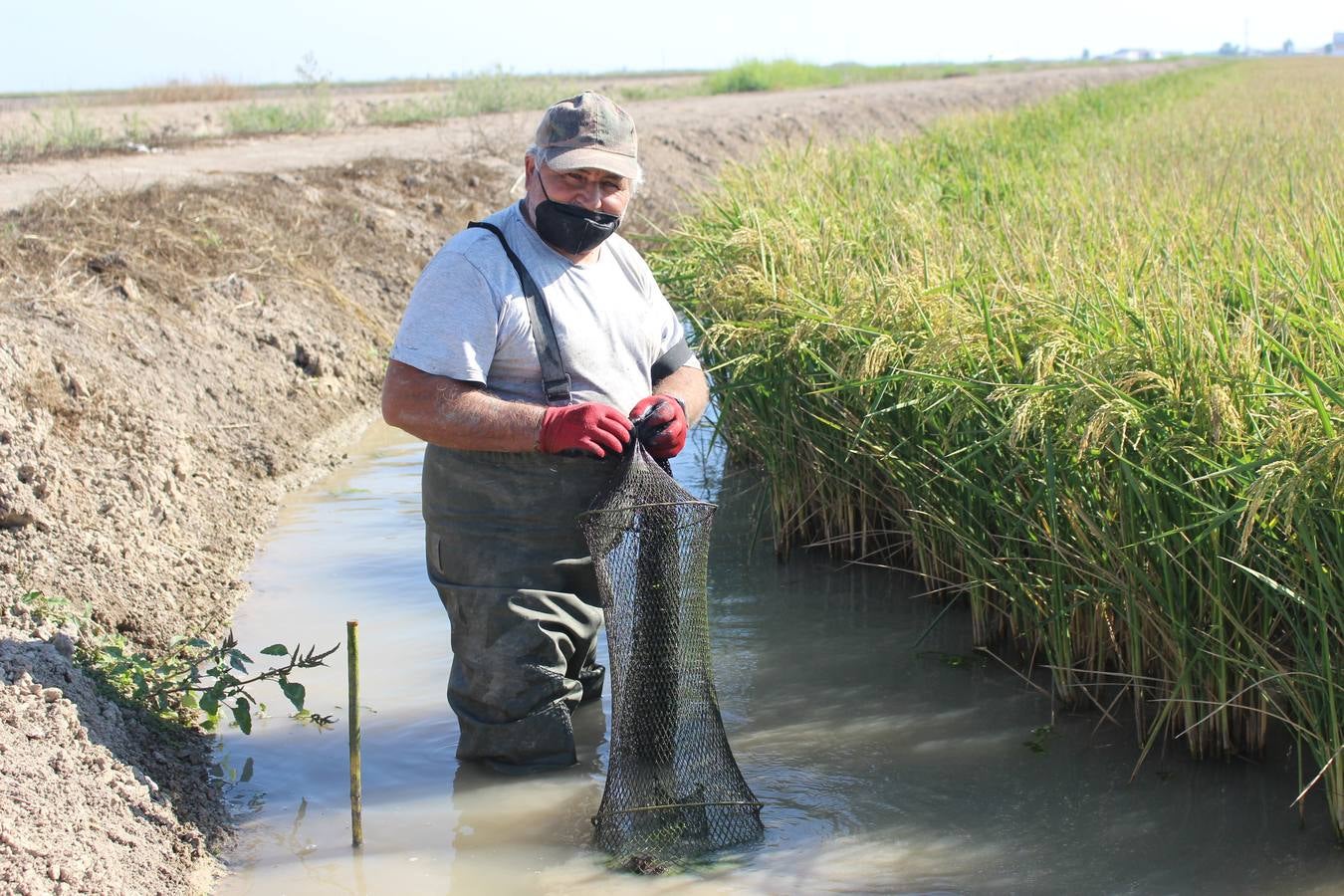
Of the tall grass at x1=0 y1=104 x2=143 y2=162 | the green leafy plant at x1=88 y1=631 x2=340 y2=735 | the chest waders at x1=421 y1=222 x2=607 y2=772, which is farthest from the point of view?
the tall grass at x1=0 y1=104 x2=143 y2=162

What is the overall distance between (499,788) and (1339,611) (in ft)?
6.51

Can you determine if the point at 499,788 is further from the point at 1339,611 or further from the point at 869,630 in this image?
the point at 1339,611

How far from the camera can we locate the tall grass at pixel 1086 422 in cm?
313

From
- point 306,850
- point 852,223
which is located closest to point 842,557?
point 852,223

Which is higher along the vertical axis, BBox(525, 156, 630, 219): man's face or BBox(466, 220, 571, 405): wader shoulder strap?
BBox(525, 156, 630, 219): man's face

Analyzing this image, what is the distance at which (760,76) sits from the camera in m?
44.3

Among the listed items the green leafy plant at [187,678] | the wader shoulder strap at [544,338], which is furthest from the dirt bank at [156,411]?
the wader shoulder strap at [544,338]

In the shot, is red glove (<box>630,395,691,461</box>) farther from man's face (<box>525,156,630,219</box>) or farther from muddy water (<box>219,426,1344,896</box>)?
muddy water (<box>219,426,1344,896</box>)

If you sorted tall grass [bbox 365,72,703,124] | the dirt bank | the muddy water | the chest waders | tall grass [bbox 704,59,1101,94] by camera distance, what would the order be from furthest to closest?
tall grass [bbox 704,59,1101,94], tall grass [bbox 365,72,703,124], the chest waders, the muddy water, the dirt bank

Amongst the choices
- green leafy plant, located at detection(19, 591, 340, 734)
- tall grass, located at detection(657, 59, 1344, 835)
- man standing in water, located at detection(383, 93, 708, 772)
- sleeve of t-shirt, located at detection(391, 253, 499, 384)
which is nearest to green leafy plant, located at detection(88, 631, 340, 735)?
green leafy plant, located at detection(19, 591, 340, 734)

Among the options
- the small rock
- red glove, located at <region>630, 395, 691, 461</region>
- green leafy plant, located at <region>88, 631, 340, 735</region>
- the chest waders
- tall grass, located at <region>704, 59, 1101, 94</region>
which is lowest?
green leafy plant, located at <region>88, 631, 340, 735</region>

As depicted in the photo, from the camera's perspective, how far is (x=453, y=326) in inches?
122

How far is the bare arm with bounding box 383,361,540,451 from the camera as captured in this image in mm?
3104

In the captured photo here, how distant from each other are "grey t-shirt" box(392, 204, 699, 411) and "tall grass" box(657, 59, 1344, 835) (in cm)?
89
